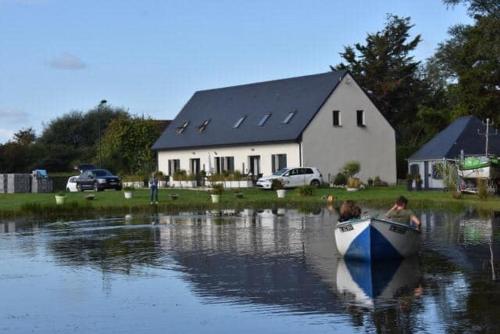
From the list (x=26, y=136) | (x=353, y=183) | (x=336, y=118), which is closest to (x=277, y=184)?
(x=353, y=183)

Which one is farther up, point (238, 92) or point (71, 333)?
point (238, 92)

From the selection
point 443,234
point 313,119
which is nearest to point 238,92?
point 313,119

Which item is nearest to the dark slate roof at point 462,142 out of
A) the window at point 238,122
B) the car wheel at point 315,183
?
the car wheel at point 315,183

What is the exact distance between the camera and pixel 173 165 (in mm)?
76312

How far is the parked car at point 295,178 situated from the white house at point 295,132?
3178 mm

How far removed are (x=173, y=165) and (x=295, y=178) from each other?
18473 millimetres

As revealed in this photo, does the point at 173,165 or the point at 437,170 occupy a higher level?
the point at 173,165

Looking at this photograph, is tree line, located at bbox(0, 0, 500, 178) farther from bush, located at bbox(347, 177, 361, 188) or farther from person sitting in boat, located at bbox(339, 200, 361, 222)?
person sitting in boat, located at bbox(339, 200, 361, 222)

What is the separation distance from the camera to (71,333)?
572 inches

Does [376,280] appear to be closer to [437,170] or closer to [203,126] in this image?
[437,170]

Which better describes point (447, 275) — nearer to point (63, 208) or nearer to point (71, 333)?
point (71, 333)

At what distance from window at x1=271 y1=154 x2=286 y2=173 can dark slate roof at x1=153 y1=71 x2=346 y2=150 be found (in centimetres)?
155

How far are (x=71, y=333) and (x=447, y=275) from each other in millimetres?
9026

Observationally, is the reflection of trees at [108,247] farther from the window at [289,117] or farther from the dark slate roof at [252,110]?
the window at [289,117]
